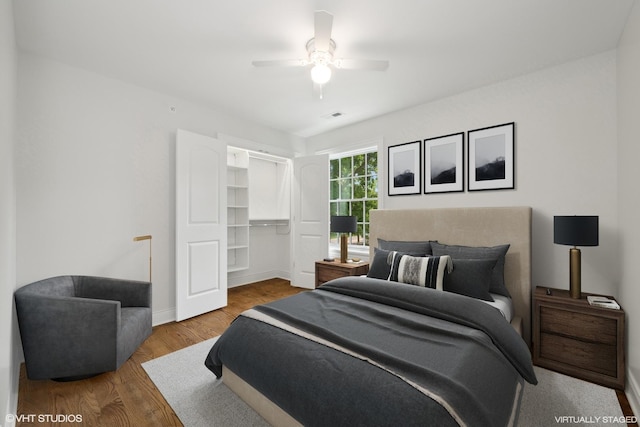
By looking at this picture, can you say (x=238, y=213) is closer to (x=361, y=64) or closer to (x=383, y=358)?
(x=361, y=64)

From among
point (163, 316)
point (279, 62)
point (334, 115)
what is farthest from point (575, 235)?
point (163, 316)

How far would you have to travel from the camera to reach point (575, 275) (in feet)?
7.58

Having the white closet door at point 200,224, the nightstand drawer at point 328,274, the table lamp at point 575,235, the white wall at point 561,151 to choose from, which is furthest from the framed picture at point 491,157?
the white closet door at point 200,224

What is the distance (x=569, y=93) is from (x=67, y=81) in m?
4.76

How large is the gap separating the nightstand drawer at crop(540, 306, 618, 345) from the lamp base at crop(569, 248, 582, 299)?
6.9 inches

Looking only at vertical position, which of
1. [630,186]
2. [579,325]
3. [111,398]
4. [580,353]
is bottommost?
[111,398]

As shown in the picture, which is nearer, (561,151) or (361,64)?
(361,64)

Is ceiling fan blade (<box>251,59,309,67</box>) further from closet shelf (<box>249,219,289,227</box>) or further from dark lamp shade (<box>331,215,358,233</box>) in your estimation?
closet shelf (<box>249,219,289,227</box>)

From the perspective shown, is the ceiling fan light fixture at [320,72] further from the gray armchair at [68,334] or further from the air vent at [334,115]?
the gray armchair at [68,334]

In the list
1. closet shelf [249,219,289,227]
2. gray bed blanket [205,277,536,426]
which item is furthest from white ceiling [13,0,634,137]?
closet shelf [249,219,289,227]

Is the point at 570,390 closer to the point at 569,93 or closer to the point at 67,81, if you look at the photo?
the point at 569,93

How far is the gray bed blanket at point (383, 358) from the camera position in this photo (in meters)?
1.17

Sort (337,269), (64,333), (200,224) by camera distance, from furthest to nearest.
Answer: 1. (337,269)
2. (200,224)
3. (64,333)

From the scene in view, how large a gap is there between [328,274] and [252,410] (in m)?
2.15
